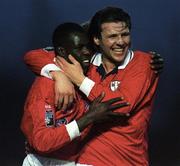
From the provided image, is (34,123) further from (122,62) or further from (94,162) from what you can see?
(122,62)

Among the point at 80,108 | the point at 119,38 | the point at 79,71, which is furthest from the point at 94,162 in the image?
the point at 119,38

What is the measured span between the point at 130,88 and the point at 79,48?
24 cm

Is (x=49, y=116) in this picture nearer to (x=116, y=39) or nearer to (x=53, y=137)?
(x=53, y=137)

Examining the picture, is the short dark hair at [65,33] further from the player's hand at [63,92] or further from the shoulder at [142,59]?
the shoulder at [142,59]

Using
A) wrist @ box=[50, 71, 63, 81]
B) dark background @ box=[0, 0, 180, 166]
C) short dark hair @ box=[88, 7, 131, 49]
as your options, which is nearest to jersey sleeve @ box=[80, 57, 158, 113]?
wrist @ box=[50, 71, 63, 81]

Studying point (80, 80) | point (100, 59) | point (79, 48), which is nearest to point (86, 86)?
point (80, 80)

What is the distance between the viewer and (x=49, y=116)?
2.05m

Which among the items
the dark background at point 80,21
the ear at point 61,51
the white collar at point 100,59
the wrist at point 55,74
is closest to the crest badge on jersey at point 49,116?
the wrist at point 55,74

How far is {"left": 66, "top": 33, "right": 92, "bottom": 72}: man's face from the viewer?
7.01 feet

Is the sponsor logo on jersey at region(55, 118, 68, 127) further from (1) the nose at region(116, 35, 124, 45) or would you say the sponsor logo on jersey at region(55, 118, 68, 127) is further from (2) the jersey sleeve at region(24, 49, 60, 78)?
(1) the nose at region(116, 35, 124, 45)

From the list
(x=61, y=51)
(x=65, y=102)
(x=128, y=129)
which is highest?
(x=61, y=51)

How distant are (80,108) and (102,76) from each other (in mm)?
167

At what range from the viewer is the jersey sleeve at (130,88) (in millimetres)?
2078

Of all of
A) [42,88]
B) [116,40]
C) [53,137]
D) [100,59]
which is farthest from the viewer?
[100,59]
